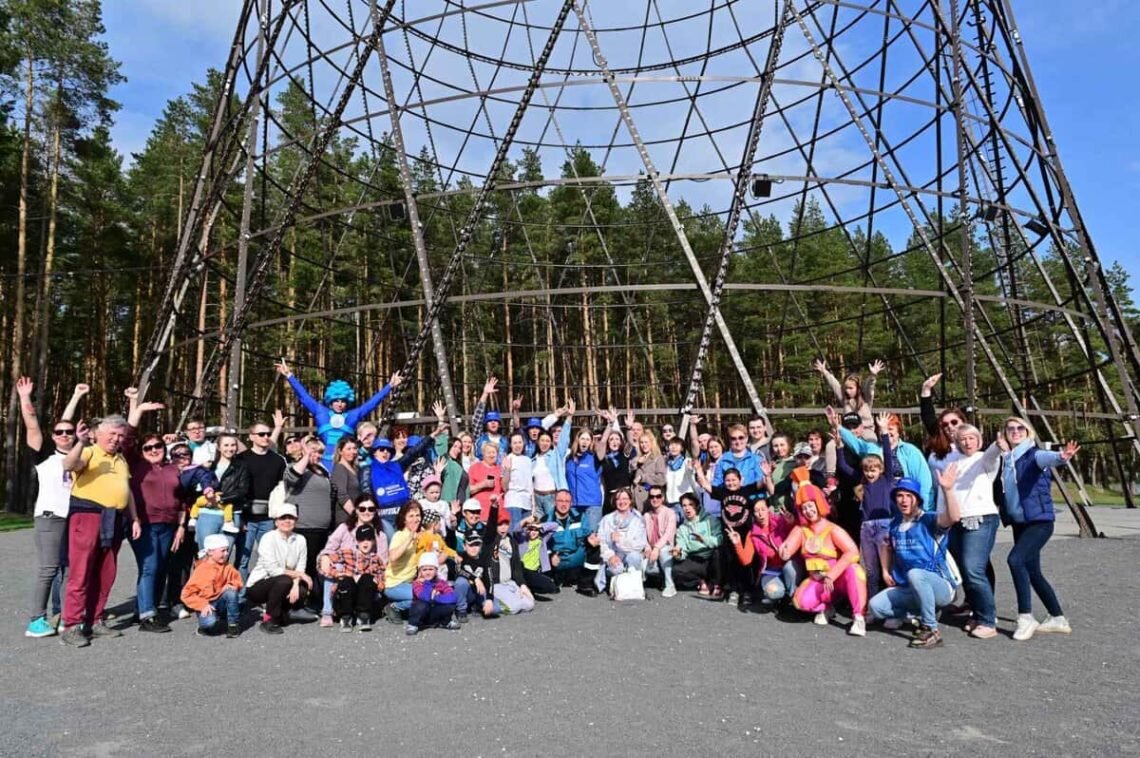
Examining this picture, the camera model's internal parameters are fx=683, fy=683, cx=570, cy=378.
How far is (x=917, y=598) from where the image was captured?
495 cm

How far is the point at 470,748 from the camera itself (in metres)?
3.07

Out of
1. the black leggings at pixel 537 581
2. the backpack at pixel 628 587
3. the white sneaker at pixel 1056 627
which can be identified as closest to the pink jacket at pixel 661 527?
the backpack at pixel 628 587

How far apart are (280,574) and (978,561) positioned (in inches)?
210

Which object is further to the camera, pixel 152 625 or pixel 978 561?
pixel 152 625

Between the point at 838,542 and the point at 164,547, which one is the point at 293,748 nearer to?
the point at 164,547

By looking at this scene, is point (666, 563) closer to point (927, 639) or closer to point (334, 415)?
point (927, 639)

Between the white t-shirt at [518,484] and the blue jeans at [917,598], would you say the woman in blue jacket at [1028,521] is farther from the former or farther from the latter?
the white t-shirt at [518,484]

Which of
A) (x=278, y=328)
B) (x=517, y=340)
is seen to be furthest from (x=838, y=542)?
(x=517, y=340)

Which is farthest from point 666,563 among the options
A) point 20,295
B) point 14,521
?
point 20,295

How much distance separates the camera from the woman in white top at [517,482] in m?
7.37

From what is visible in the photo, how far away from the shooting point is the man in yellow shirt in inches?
197

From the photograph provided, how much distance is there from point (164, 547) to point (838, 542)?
18.1 feet

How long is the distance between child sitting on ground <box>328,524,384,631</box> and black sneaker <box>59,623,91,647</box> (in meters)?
1.73

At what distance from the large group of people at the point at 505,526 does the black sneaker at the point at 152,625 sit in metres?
0.02
